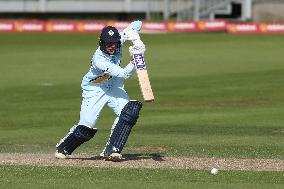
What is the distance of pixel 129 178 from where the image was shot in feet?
41.9

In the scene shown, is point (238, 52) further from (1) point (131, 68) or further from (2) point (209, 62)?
(1) point (131, 68)

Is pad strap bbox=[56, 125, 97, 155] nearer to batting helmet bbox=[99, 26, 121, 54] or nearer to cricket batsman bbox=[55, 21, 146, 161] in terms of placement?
cricket batsman bbox=[55, 21, 146, 161]

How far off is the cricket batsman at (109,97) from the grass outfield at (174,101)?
3.61 feet

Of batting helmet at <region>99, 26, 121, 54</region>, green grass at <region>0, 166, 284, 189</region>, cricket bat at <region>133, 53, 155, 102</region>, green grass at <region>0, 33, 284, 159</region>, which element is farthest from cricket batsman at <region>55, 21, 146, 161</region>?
green grass at <region>0, 33, 284, 159</region>

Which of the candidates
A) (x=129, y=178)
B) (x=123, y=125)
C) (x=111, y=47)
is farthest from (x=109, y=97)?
(x=129, y=178)

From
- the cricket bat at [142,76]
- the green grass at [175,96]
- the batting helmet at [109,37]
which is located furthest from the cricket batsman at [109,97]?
the green grass at [175,96]

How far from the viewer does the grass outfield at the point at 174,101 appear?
53.9 feet

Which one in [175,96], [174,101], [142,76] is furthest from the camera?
[175,96]

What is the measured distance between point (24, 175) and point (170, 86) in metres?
17.2

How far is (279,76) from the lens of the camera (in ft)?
107

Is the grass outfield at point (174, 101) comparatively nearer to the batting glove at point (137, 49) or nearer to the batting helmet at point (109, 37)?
the batting glove at point (137, 49)

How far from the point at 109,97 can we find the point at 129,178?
2.14m

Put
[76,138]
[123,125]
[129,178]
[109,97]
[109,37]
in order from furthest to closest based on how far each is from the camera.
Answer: [76,138] < [109,97] < [123,125] < [109,37] < [129,178]

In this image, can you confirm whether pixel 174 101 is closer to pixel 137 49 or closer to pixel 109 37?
pixel 109 37
